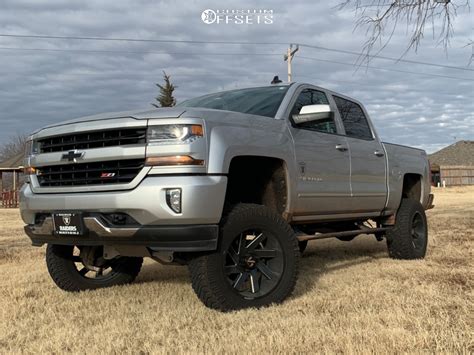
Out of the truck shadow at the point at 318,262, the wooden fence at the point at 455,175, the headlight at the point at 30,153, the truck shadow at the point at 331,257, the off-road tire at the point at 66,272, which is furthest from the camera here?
the wooden fence at the point at 455,175

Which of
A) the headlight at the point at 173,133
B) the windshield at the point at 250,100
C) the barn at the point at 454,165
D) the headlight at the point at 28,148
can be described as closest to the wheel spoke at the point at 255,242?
the headlight at the point at 173,133

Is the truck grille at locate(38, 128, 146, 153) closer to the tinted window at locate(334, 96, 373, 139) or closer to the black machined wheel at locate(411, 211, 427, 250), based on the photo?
the tinted window at locate(334, 96, 373, 139)

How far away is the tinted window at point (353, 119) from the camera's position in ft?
22.2

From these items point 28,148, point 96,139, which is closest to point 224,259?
point 96,139

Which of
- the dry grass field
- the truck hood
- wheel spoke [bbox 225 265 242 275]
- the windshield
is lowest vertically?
the dry grass field

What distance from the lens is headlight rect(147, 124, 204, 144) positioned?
4188 mm

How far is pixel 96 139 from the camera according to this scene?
14.6ft

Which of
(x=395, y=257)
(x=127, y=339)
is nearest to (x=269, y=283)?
(x=127, y=339)

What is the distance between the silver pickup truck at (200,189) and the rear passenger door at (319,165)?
0.01 meters

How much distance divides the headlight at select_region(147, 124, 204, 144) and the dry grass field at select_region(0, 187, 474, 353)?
1.41m

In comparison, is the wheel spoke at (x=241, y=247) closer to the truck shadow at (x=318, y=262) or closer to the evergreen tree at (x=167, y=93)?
the truck shadow at (x=318, y=262)

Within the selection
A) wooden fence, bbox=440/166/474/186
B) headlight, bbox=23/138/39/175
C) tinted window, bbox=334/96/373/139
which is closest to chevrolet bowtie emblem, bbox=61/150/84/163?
headlight, bbox=23/138/39/175

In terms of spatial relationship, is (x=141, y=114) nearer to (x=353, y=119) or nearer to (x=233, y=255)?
(x=233, y=255)

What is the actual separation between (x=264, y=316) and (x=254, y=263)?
57cm
